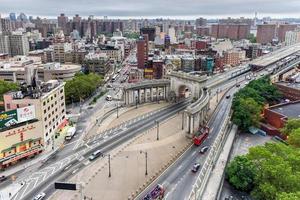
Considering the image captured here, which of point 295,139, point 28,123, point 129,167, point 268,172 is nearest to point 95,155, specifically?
point 129,167

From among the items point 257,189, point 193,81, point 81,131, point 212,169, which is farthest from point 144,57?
point 257,189

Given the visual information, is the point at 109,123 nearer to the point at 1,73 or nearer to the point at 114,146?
the point at 114,146

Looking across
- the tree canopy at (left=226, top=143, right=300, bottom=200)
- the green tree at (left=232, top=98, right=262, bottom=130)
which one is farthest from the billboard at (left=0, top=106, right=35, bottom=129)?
the green tree at (left=232, top=98, right=262, bottom=130)

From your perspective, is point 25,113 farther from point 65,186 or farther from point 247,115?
point 247,115

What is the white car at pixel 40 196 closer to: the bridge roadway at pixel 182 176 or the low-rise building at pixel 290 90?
the bridge roadway at pixel 182 176

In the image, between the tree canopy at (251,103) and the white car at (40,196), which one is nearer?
the white car at (40,196)

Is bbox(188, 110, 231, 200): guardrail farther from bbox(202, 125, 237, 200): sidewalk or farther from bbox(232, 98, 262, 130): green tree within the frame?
bbox(232, 98, 262, 130): green tree

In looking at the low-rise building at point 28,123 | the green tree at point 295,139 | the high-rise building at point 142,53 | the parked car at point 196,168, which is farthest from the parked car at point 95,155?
the high-rise building at point 142,53
